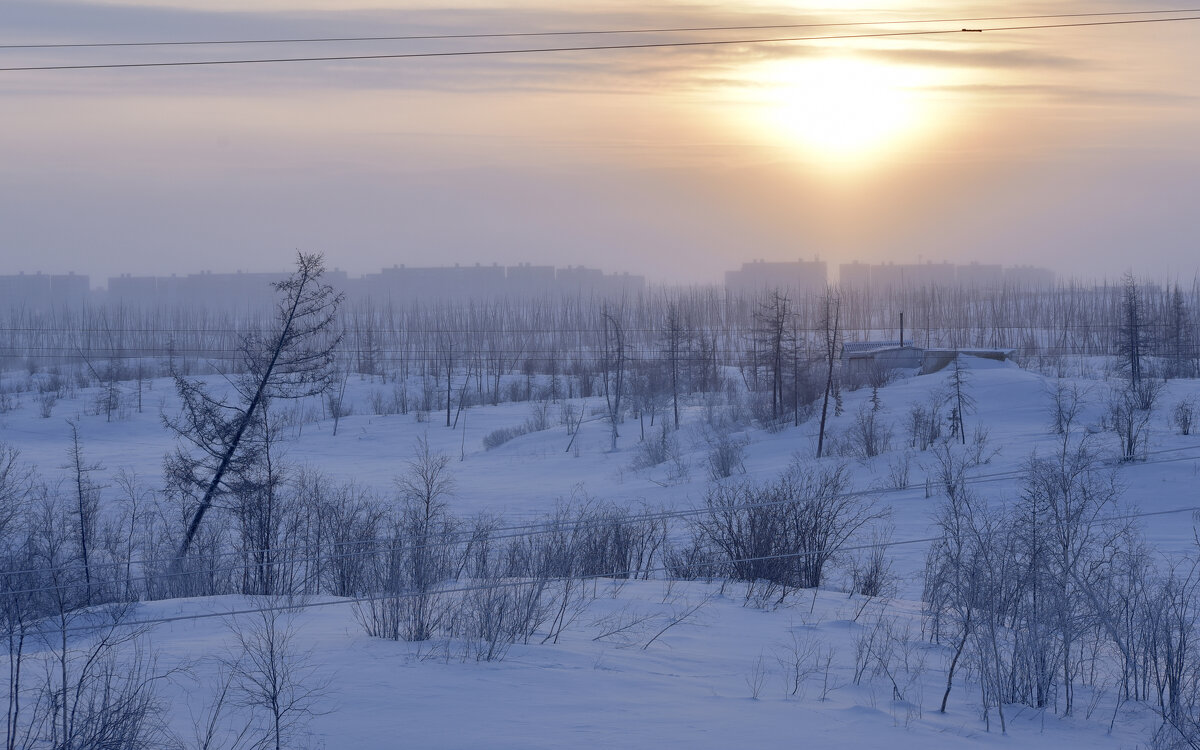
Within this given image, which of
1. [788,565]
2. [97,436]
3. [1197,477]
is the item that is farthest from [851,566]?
[97,436]

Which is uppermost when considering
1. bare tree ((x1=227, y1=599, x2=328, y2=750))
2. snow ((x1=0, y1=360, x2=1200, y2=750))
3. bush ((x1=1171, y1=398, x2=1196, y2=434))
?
bare tree ((x1=227, y1=599, x2=328, y2=750))

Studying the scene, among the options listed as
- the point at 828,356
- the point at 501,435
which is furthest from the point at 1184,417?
the point at 501,435

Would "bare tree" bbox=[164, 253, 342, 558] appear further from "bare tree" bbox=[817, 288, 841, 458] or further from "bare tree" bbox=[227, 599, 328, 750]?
"bare tree" bbox=[817, 288, 841, 458]

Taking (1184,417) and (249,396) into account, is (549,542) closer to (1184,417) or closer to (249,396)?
(249,396)

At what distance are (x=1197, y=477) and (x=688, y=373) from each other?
135ft

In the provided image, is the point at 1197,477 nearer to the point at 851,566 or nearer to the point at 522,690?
the point at 851,566

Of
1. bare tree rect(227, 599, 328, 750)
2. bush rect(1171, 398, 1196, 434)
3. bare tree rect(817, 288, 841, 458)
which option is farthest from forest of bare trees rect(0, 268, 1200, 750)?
bare tree rect(817, 288, 841, 458)

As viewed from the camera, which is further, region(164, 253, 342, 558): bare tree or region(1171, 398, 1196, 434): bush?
region(1171, 398, 1196, 434): bush

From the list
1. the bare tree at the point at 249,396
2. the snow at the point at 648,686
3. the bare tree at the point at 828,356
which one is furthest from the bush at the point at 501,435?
the snow at the point at 648,686

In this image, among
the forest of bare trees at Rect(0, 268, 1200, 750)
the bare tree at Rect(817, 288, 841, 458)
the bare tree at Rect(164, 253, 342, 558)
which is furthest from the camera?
the bare tree at Rect(817, 288, 841, 458)

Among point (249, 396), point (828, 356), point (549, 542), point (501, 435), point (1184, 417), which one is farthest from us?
point (828, 356)

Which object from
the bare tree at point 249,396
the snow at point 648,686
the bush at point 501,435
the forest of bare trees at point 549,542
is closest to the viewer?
the snow at point 648,686

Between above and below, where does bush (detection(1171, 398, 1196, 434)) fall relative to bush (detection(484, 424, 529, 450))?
above

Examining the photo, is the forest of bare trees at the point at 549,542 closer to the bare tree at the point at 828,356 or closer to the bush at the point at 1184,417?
the bush at the point at 1184,417
